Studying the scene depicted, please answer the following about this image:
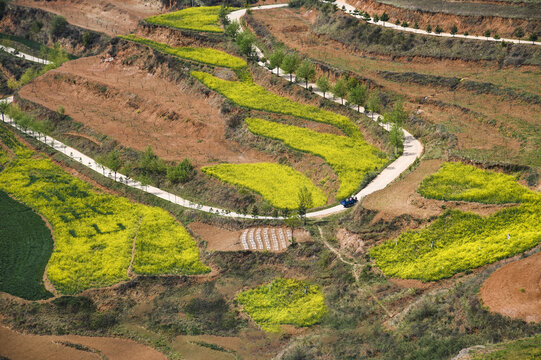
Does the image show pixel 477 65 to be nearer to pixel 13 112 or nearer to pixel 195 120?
pixel 195 120

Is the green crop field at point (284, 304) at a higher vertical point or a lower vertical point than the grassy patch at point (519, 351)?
lower

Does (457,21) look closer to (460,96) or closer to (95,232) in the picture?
(460,96)

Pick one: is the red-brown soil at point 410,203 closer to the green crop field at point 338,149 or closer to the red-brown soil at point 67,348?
the green crop field at point 338,149

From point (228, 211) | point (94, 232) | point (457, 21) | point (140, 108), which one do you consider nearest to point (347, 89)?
point (457, 21)

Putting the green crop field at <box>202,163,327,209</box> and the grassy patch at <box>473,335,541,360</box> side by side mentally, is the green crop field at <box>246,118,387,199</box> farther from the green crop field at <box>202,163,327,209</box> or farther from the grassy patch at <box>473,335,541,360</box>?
the grassy patch at <box>473,335,541,360</box>

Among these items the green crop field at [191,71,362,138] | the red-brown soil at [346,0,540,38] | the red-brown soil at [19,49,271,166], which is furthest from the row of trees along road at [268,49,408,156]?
the red-brown soil at [346,0,540,38]

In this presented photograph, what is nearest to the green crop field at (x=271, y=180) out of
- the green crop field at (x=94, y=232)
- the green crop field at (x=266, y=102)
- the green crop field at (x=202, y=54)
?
the green crop field at (x=94, y=232)
